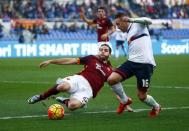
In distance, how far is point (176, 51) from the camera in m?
48.7

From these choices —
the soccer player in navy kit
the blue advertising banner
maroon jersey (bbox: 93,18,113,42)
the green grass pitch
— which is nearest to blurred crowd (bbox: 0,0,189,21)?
the blue advertising banner

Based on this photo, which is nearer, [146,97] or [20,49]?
[146,97]

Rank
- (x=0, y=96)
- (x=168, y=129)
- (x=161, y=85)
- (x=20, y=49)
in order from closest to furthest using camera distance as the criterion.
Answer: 1. (x=168, y=129)
2. (x=0, y=96)
3. (x=161, y=85)
4. (x=20, y=49)

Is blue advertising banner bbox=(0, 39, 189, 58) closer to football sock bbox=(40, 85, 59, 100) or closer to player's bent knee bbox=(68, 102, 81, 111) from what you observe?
football sock bbox=(40, 85, 59, 100)

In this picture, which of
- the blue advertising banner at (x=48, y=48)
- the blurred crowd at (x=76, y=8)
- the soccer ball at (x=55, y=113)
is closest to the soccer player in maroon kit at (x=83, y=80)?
the soccer ball at (x=55, y=113)

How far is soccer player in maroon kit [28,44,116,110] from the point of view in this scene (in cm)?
1366

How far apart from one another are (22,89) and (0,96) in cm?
228

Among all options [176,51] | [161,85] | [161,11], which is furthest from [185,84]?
[161,11]

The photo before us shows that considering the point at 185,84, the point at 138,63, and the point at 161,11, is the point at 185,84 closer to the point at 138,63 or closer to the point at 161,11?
the point at 138,63

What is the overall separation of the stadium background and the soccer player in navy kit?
0.46 m

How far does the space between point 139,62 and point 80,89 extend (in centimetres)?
135

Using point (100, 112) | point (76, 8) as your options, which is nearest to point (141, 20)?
point (100, 112)

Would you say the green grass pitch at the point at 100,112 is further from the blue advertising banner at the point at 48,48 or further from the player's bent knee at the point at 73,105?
the blue advertising banner at the point at 48,48

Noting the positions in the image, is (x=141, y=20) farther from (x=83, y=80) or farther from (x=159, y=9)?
(x=159, y=9)
